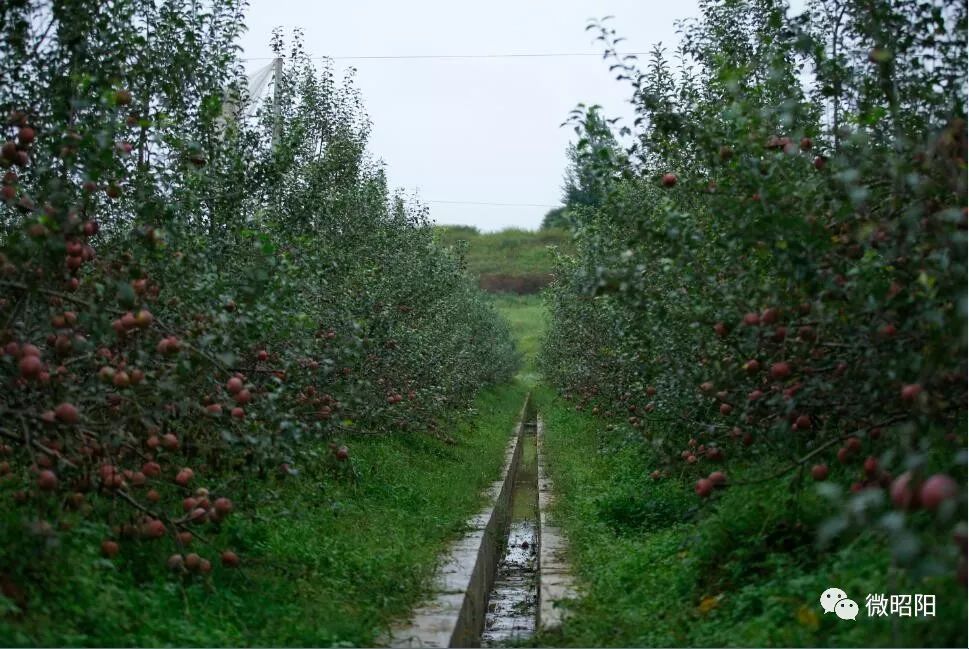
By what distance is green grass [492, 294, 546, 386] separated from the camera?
126 ft

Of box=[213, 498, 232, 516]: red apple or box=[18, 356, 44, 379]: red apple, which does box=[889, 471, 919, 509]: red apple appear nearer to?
box=[213, 498, 232, 516]: red apple

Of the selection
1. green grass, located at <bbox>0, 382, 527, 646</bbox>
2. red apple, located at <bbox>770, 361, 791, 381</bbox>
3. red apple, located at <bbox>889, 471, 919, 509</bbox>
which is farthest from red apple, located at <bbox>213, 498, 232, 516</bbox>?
red apple, located at <bbox>889, 471, 919, 509</bbox>

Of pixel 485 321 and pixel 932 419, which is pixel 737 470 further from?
pixel 485 321

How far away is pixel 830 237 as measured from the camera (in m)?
4.68

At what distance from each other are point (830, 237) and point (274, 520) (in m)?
4.05

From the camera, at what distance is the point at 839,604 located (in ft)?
14.0

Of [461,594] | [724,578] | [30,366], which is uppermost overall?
[30,366]

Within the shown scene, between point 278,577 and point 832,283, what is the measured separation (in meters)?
3.51

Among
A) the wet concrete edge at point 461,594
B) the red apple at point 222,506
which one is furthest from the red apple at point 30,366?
the wet concrete edge at point 461,594

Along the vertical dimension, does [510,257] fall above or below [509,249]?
below

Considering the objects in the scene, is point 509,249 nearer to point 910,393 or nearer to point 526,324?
point 526,324

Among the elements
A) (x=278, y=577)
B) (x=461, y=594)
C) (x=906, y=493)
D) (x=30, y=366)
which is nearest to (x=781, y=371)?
(x=906, y=493)

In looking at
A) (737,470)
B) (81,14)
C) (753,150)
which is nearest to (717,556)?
(737,470)

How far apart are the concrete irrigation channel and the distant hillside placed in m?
43.3
